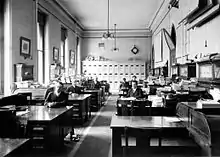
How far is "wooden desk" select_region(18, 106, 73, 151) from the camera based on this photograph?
13.9 feet

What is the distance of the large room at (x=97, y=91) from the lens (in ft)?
11.5

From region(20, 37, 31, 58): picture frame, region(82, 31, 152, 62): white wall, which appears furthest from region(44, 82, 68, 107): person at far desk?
region(82, 31, 152, 62): white wall

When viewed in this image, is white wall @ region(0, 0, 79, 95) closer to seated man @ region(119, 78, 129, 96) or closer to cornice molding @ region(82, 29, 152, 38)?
seated man @ region(119, 78, 129, 96)

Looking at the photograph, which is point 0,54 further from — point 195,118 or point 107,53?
point 107,53

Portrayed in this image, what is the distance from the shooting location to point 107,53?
21.4 m

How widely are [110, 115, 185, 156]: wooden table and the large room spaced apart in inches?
0.5

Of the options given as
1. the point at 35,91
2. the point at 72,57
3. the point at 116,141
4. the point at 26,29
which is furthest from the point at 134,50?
the point at 116,141

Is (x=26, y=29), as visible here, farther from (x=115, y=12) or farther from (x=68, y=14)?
(x=115, y=12)

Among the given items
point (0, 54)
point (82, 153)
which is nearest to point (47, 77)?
point (0, 54)

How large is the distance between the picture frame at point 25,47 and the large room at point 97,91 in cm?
4

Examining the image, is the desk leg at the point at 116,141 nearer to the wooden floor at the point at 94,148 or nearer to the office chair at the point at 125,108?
the wooden floor at the point at 94,148

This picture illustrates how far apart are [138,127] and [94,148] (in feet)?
9.00

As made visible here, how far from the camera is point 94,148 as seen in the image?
18.6 feet

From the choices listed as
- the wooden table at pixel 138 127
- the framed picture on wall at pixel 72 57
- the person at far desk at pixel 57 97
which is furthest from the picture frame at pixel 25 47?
the framed picture on wall at pixel 72 57
